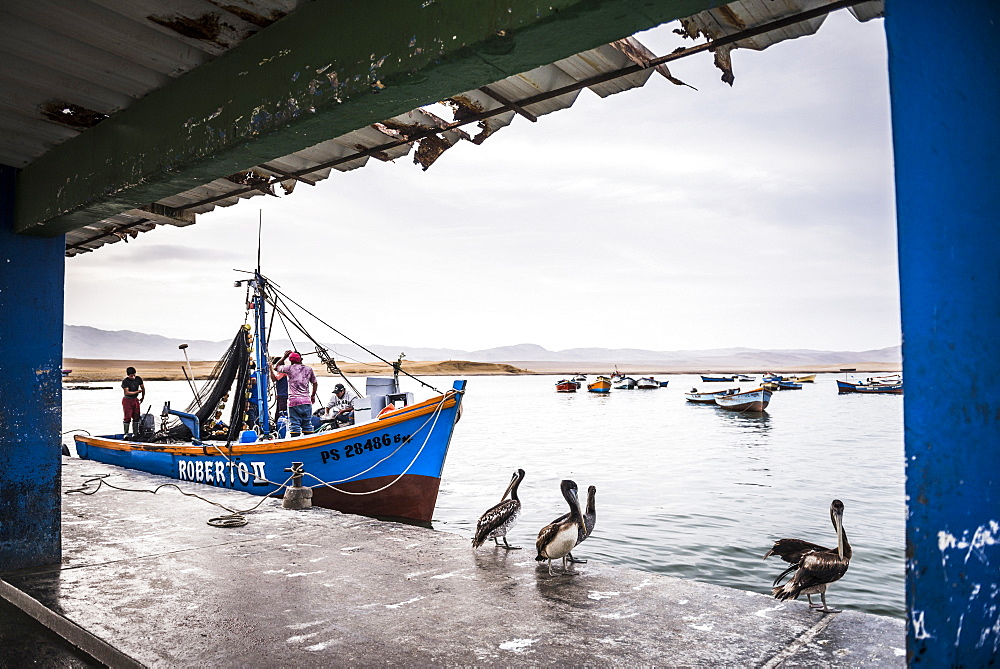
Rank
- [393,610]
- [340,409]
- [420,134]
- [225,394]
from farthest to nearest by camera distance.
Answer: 1. [340,409]
2. [225,394]
3. [393,610]
4. [420,134]

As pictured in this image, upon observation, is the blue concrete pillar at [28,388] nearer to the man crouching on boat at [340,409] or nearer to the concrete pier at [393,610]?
the concrete pier at [393,610]

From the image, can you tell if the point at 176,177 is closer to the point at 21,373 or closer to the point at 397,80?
the point at 397,80

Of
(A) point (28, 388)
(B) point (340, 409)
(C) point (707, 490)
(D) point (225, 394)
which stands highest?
(A) point (28, 388)

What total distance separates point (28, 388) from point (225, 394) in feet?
29.4

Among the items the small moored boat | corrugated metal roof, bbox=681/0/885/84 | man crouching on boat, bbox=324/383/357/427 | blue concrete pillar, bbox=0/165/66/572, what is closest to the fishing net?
man crouching on boat, bbox=324/383/357/427

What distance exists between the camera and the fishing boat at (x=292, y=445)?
1038 centimetres

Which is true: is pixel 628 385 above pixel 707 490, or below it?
above

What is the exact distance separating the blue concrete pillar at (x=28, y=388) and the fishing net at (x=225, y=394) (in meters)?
8.09

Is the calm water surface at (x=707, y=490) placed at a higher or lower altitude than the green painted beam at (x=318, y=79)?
lower

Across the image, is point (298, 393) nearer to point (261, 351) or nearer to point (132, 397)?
point (261, 351)

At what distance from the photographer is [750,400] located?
157 feet

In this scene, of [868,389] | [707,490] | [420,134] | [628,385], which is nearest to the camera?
[420,134]

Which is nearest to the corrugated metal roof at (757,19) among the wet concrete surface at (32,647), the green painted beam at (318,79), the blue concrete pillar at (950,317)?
the green painted beam at (318,79)

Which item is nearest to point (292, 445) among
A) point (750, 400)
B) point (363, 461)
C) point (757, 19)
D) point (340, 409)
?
point (363, 461)
